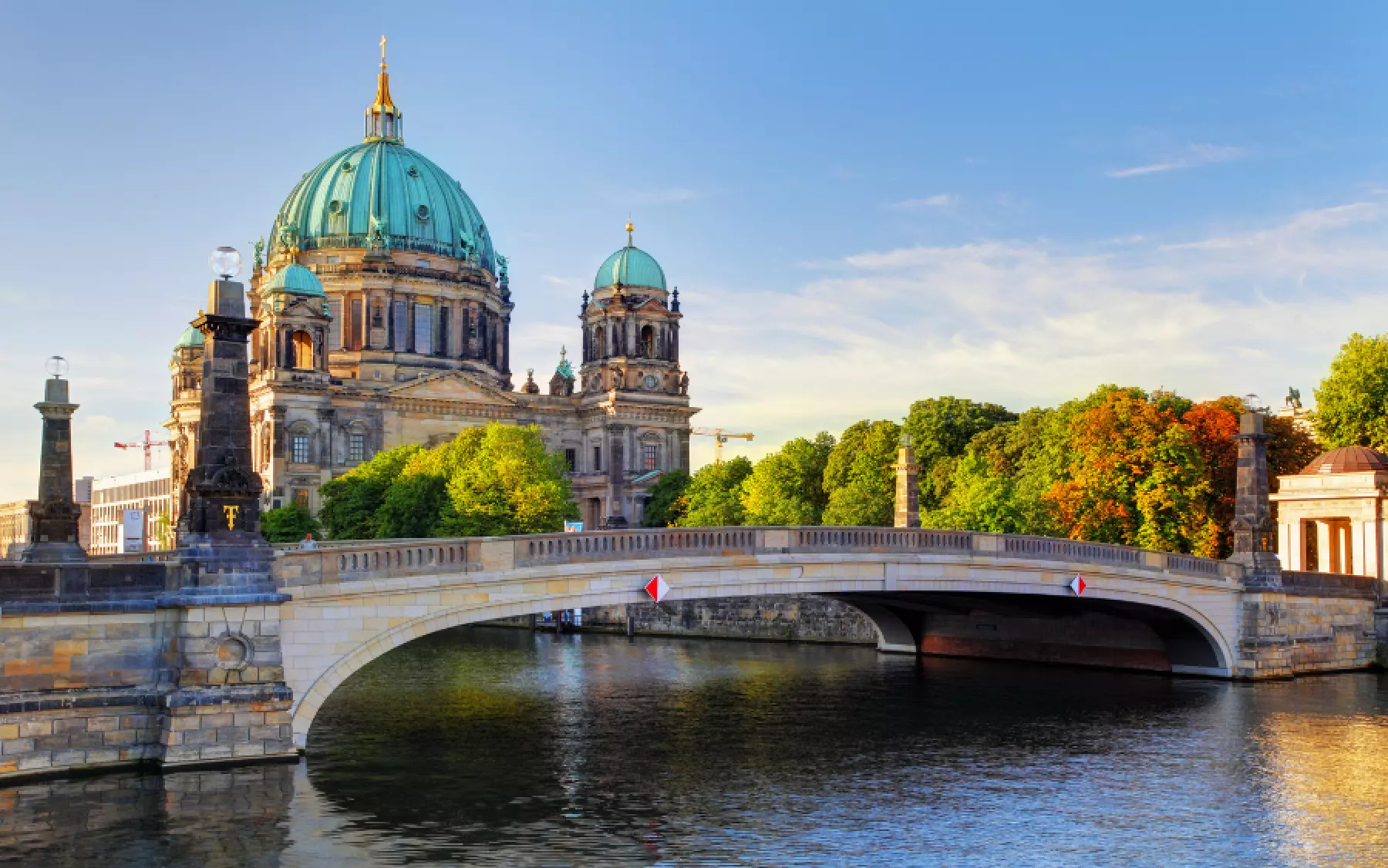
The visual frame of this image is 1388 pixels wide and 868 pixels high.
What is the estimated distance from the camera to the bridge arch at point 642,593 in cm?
2702

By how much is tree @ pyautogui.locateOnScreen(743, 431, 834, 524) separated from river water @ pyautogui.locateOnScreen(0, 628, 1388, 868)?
110 feet

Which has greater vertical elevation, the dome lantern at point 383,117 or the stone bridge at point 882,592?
the dome lantern at point 383,117

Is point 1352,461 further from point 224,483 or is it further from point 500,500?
point 224,483

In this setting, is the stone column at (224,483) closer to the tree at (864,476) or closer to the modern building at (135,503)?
the tree at (864,476)

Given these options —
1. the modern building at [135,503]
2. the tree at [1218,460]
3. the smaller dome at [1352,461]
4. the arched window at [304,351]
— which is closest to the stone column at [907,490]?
the tree at [1218,460]

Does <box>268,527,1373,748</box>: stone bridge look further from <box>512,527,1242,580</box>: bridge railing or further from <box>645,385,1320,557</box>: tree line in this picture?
<box>645,385,1320,557</box>: tree line

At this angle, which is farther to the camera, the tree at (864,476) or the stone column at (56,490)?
the tree at (864,476)

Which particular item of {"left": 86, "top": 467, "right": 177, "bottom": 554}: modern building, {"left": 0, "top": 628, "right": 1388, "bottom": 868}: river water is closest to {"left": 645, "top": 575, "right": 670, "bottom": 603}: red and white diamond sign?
{"left": 0, "top": 628, "right": 1388, "bottom": 868}: river water

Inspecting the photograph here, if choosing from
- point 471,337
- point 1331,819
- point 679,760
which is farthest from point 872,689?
point 471,337

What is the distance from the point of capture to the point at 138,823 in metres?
22.4

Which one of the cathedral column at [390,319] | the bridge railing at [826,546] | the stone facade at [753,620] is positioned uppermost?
the cathedral column at [390,319]

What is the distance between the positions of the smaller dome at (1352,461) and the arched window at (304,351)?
2624 inches

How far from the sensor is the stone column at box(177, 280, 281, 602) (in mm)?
25953

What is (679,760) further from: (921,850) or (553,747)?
(921,850)
